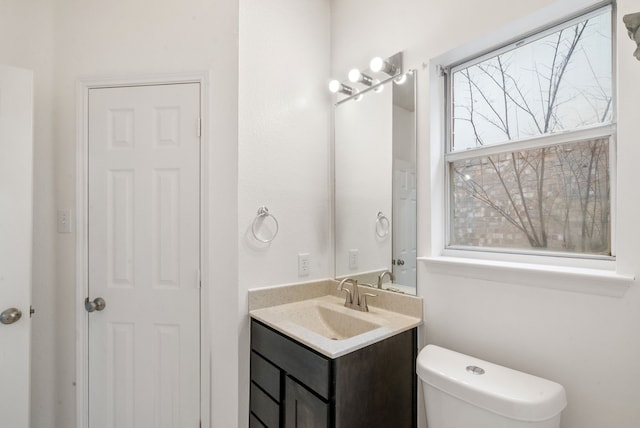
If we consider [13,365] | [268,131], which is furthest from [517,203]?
[13,365]

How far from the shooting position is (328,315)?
1.62m

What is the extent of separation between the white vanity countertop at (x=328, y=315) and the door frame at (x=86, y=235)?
11.9 inches

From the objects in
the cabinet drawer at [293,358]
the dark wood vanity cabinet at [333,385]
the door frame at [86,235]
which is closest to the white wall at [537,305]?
the dark wood vanity cabinet at [333,385]

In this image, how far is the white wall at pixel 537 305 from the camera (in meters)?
0.92

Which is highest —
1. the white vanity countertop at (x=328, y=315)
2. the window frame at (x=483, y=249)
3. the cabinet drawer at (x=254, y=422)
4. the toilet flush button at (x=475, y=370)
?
the window frame at (x=483, y=249)

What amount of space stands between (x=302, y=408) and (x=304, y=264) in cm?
75

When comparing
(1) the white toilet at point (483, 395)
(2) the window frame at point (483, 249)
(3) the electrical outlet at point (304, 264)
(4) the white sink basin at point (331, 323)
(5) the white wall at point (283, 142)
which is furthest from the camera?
(3) the electrical outlet at point (304, 264)

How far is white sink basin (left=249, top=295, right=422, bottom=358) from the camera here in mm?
1157

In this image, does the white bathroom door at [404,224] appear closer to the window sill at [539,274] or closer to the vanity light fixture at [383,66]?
the window sill at [539,274]

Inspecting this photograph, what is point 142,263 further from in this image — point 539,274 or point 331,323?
point 539,274

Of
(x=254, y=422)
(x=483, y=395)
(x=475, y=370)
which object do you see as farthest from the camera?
(x=254, y=422)

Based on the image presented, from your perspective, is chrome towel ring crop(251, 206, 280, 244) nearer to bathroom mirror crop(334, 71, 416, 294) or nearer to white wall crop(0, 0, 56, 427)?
bathroom mirror crop(334, 71, 416, 294)

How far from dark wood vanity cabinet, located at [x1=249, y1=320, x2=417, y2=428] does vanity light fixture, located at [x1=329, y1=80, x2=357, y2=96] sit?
131 cm

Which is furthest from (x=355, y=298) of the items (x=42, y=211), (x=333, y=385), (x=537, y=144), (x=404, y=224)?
(x=42, y=211)
